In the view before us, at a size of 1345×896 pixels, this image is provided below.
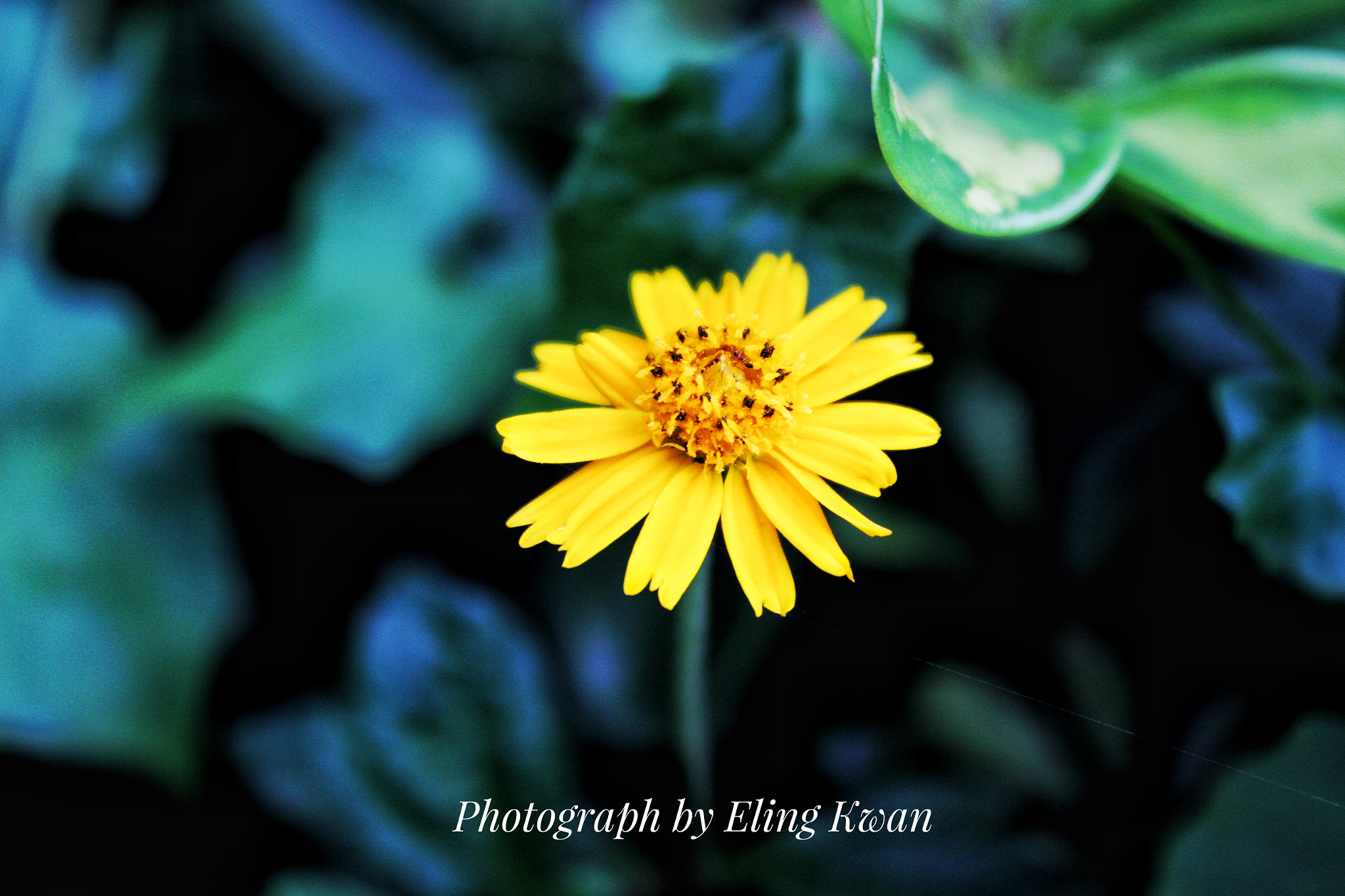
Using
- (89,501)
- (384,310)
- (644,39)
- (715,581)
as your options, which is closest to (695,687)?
(715,581)

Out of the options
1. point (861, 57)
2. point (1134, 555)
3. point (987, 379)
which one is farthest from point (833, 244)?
point (1134, 555)

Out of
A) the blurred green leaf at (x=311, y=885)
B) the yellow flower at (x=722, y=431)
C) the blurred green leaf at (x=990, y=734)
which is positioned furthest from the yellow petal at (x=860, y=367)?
the blurred green leaf at (x=311, y=885)

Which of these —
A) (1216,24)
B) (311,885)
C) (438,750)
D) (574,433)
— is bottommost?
(311,885)

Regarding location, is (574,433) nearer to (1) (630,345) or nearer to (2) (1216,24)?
(1) (630,345)

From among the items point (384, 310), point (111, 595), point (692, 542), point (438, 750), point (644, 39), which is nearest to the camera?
point (692, 542)

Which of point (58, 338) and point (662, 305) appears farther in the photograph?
point (58, 338)
